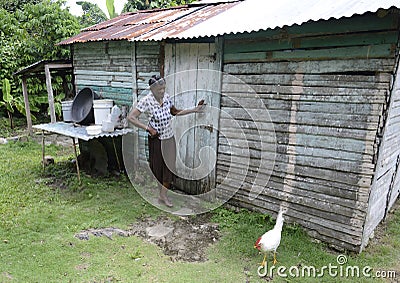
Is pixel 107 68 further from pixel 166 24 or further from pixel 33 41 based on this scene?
pixel 33 41

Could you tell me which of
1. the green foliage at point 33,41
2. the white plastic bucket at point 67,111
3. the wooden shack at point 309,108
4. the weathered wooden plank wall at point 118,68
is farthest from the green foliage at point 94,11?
the wooden shack at point 309,108

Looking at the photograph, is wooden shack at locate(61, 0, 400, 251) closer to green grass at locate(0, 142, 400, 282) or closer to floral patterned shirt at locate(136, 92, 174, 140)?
green grass at locate(0, 142, 400, 282)

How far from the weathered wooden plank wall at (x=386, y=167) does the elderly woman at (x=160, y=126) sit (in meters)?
2.32

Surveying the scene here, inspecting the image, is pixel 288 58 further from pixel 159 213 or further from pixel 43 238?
pixel 43 238

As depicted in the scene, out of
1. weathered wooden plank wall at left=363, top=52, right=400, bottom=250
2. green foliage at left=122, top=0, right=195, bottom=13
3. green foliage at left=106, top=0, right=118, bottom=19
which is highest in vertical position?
green foliage at left=122, top=0, right=195, bottom=13

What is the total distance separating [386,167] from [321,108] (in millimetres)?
1107

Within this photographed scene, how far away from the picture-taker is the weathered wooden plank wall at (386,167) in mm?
3166

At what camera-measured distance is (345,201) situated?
11.0 feet

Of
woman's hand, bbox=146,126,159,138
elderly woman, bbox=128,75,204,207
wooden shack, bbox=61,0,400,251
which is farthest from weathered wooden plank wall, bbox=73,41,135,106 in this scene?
woman's hand, bbox=146,126,159,138

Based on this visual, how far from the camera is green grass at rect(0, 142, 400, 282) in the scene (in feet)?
10.0

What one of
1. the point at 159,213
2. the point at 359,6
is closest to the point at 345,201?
the point at 359,6

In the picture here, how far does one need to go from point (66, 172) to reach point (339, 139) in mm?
4791

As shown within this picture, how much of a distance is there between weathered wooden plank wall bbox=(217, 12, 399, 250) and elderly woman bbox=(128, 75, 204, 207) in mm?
904

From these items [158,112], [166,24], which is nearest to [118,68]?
[166,24]
